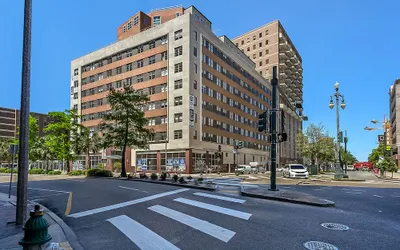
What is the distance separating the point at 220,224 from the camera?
25.3 feet

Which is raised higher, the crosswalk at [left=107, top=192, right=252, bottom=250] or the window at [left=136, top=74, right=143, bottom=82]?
the window at [left=136, top=74, right=143, bottom=82]

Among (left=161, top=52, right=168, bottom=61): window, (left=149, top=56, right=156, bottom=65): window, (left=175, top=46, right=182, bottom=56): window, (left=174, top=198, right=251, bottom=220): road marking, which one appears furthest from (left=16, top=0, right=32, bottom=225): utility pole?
(left=149, top=56, right=156, bottom=65): window

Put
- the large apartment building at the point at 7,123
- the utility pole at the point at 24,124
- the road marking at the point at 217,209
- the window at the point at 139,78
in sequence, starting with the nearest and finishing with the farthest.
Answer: the utility pole at the point at 24,124, the road marking at the point at 217,209, the large apartment building at the point at 7,123, the window at the point at 139,78

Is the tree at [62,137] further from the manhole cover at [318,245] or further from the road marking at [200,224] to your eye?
the manhole cover at [318,245]

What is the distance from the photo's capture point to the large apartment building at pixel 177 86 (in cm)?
4822

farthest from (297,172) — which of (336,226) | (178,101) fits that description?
(178,101)

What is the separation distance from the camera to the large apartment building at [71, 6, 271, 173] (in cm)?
4822

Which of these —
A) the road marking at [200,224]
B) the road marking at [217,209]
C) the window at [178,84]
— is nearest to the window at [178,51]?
the window at [178,84]

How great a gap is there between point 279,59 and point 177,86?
52276mm

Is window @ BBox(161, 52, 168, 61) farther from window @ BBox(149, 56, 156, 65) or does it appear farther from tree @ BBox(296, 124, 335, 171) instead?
tree @ BBox(296, 124, 335, 171)

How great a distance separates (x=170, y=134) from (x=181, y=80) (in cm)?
927

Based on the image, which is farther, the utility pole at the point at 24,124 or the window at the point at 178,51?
the window at the point at 178,51

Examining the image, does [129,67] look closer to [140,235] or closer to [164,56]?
[164,56]

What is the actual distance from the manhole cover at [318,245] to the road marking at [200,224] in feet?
5.39
